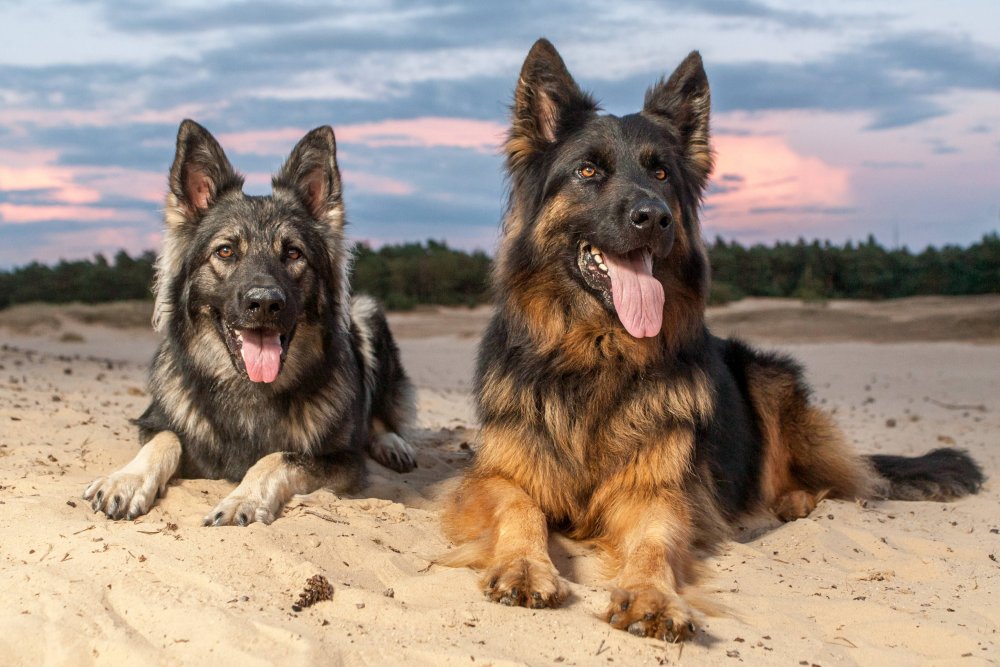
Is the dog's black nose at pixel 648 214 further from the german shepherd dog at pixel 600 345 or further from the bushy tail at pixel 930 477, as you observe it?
the bushy tail at pixel 930 477

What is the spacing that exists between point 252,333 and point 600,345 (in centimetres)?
203

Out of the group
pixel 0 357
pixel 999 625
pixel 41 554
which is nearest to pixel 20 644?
pixel 41 554

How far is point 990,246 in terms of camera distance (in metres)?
20.2

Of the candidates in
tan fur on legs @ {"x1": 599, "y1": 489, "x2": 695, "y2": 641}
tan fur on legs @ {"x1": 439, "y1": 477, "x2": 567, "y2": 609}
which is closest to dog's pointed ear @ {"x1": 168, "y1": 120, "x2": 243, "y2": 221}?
tan fur on legs @ {"x1": 439, "y1": 477, "x2": 567, "y2": 609}

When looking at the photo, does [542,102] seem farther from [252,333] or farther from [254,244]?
[252,333]

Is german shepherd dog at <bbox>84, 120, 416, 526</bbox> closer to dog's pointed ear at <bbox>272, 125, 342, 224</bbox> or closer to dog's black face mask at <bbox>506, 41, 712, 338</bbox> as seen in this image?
dog's pointed ear at <bbox>272, 125, 342, 224</bbox>

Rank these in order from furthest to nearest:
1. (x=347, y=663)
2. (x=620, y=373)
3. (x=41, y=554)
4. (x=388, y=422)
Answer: (x=388, y=422) < (x=620, y=373) < (x=41, y=554) < (x=347, y=663)

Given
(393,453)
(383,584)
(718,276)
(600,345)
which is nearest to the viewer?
(383,584)

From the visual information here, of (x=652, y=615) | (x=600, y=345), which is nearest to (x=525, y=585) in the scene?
(x=652, y=615)

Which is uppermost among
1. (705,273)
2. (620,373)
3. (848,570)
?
(705,273)

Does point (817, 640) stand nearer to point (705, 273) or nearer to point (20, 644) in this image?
point (705, 273)

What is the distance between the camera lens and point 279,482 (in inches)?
199

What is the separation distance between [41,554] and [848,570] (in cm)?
401

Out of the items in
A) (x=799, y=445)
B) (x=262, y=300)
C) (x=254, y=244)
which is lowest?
(x=799, y=445)
